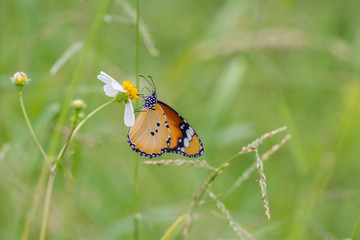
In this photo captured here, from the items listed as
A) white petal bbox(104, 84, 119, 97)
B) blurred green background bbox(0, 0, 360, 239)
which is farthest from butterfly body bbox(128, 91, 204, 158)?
white petal bbox(104, 84, 119, 97)

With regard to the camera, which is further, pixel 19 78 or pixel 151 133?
pixel 151 133

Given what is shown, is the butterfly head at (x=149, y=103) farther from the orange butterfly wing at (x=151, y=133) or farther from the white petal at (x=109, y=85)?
the white petal at (x=109, y=85)

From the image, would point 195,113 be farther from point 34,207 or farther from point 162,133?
point 34,207

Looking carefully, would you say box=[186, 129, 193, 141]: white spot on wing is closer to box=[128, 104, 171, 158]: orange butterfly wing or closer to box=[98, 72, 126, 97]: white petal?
box=[128, 104, 171, 158]: orange butterfly wing

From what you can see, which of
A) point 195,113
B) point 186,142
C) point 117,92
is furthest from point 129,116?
point 195,113

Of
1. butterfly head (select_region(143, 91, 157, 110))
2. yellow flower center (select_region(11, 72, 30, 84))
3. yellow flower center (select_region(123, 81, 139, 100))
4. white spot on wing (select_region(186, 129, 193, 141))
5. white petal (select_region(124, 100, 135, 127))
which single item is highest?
yellow flower center (select_region(11, 72, 30, 84))

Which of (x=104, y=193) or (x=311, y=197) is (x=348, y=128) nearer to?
(x=311, y=197)

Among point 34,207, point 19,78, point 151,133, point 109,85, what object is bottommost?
point 34,207
